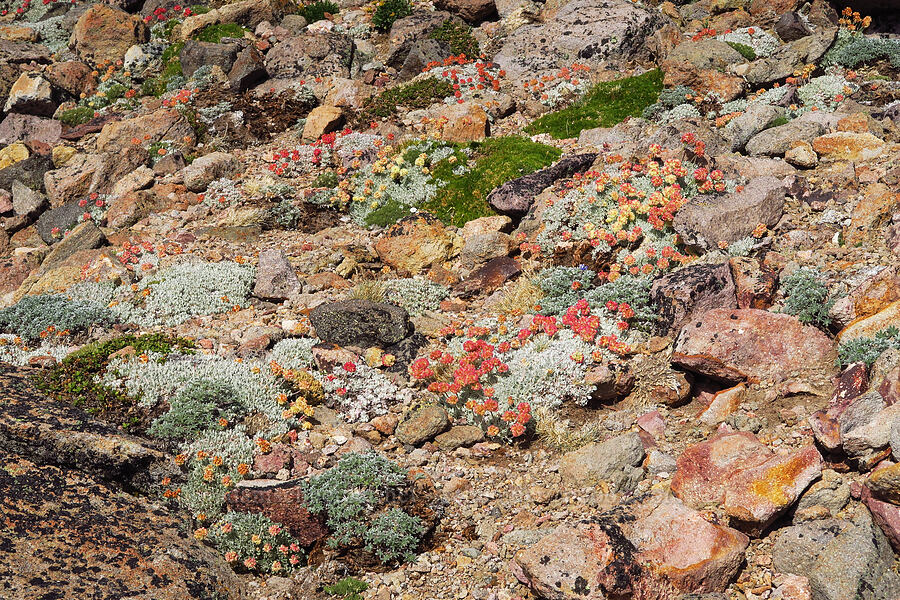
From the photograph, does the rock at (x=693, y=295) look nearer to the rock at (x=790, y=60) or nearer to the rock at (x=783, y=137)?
the rock at (x=783, y=137)

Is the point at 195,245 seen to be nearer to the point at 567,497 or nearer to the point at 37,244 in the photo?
the point at 37,244

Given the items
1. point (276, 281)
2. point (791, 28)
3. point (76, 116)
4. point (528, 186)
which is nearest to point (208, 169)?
point (276, 281)

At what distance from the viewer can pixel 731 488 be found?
654 centimetres

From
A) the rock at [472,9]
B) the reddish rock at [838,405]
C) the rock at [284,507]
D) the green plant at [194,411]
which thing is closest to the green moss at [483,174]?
the green plant at [194,411]

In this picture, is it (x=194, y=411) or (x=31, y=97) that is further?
(x=31, y=97)

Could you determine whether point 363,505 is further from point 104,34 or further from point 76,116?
point 104,34

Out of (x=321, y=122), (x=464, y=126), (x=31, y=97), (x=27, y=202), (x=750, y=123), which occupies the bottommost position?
Answer: (x=27, y=202)

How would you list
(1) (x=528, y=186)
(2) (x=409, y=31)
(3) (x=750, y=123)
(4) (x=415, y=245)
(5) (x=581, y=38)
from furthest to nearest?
(2) (x=409, y=31) < (5) (x=581, y=38) < (3) (x=750, y=123) < (1) (x=528, y=186) < (4) (x=415, y=245)

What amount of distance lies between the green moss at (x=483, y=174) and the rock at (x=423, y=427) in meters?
4.92

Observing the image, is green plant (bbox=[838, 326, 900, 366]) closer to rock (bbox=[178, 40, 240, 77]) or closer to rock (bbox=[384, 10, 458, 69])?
rock (bbox=[384, 10, 458, 69])

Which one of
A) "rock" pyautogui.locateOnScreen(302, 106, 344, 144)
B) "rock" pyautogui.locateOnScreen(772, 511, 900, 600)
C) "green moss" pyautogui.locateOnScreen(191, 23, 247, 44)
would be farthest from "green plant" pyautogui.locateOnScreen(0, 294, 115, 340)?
"green moss" pyautogui.locateOnScreen(191, 23, 247, 44)

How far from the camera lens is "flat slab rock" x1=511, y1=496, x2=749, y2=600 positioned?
600 cm

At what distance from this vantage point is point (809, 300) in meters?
8.57

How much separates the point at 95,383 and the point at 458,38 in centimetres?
1419
